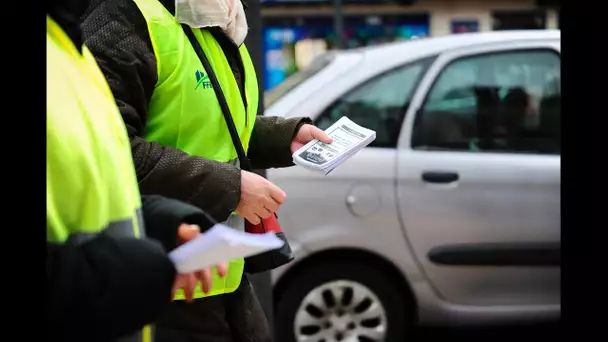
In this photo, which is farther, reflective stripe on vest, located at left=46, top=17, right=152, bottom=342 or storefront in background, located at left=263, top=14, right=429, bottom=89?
storefront in background, located at left=263, top=14, right=429, bottom=89

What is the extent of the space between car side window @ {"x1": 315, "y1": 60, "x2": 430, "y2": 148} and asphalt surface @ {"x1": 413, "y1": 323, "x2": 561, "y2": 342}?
47.5 inches

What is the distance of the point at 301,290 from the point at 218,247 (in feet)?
9.97

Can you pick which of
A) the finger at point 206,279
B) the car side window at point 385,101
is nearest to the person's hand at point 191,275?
the finger at point 206,279

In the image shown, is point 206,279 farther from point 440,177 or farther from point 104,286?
point 440,177

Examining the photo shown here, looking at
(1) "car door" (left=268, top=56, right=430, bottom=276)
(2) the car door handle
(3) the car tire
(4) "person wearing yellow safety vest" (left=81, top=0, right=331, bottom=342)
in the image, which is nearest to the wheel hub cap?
(3) the car tire

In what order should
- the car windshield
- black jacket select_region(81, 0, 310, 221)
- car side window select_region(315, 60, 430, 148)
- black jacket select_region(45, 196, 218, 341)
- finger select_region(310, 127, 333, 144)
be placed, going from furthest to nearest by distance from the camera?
1. the car windshield
2. car side window select_region(315, 60, 430, 148)
3. finger select_region(310, 127, 333, 144)
4. black jacket select_region(81, 0, 310, 221)
5. black jacket select_region(45, 196, 218, 341)

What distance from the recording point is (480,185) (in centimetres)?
415

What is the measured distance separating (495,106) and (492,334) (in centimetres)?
128

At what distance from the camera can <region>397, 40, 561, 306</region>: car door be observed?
4117mm

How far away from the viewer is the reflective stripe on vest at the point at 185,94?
5.31ft

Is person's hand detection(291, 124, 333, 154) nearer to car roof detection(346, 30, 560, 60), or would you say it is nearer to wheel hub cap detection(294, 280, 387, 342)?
wheel hub cap detection(294, 280, 387, 342)

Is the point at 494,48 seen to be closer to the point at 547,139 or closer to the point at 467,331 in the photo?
the point at 547,139
